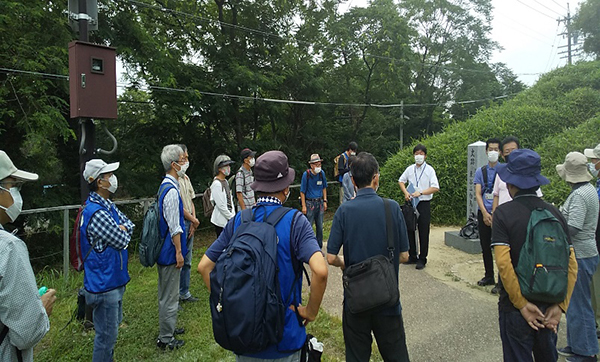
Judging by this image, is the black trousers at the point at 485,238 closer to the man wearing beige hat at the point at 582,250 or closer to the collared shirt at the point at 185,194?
the man wearing beige hat at the point at 582,250

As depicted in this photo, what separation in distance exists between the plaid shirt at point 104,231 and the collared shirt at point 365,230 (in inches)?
64.0

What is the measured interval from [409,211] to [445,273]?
1083mm

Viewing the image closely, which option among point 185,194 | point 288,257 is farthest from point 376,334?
point 185,194

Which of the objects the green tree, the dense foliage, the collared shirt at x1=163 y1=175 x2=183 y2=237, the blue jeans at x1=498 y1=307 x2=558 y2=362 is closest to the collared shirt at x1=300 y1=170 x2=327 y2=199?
the collared shirt at x1=163 y1=175 x2=183 y2=237

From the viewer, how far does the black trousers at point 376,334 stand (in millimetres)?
2500

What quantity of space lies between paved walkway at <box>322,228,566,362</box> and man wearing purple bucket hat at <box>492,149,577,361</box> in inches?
45.0

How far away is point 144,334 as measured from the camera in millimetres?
3926

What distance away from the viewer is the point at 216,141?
43.5 feet

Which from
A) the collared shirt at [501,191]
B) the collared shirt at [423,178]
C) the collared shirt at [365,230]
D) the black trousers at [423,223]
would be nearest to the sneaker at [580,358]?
the collared shirt at [501,191]

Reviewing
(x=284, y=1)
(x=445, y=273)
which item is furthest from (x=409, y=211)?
(x=284, y=1)

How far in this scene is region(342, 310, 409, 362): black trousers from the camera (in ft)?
8.20

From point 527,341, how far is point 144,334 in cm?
345

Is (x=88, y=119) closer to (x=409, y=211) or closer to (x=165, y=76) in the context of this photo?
(x=409, y=211)

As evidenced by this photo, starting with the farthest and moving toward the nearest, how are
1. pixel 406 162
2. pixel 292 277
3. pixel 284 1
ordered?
pixel 284 1 → pixel 406 162 → pixel 292 277
